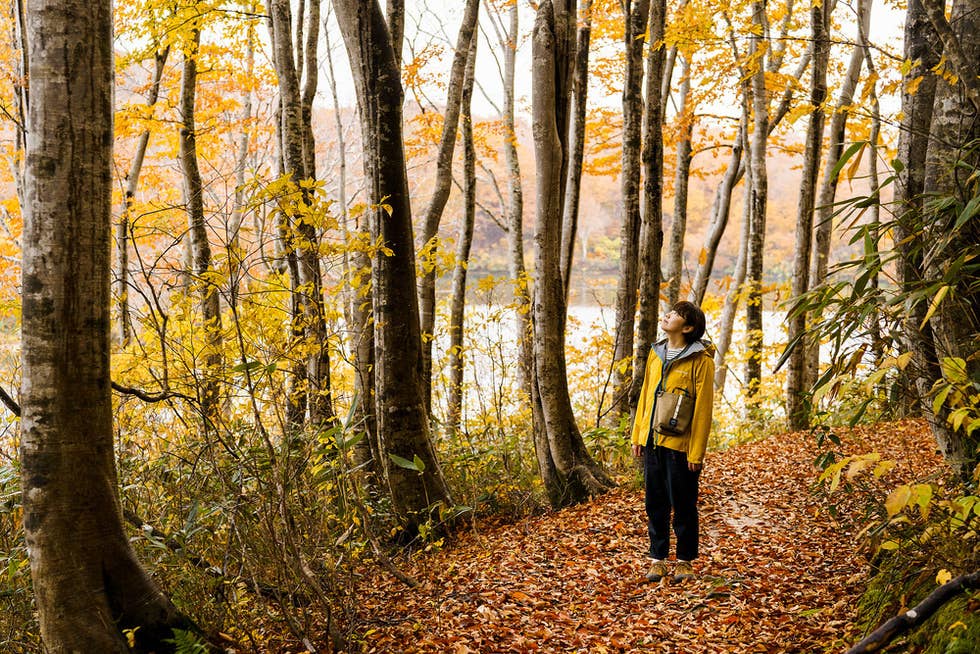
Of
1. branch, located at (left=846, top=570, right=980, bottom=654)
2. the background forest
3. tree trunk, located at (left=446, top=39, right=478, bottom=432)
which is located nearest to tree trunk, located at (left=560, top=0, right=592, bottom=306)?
the background forest

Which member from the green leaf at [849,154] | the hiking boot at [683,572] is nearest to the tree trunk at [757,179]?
the hiking boot at [683,572]

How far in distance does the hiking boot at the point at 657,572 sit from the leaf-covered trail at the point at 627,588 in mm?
63

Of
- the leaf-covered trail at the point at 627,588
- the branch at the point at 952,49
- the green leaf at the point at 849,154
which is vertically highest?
the branch at the point at 952,49

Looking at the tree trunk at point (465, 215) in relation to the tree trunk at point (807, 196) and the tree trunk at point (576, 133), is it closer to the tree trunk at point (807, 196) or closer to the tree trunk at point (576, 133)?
the tree trunk at point (576, 133)

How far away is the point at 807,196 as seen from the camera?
8875mm

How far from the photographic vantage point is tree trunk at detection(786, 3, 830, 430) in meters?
8.40

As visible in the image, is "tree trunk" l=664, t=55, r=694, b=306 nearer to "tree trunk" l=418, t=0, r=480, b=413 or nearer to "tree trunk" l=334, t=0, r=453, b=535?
"tree trunk" l=418, t=0, r=480, b=413

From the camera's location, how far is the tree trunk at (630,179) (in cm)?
672

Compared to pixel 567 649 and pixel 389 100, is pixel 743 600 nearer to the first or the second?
pixel 567 649

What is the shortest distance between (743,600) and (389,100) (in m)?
4.17

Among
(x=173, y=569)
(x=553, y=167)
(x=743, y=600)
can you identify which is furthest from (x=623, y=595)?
(x=553, y=167)

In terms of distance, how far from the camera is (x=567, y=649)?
357 centimetres

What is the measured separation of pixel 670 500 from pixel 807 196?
6.11m

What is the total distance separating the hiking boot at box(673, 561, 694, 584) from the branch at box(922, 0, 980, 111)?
302cm
